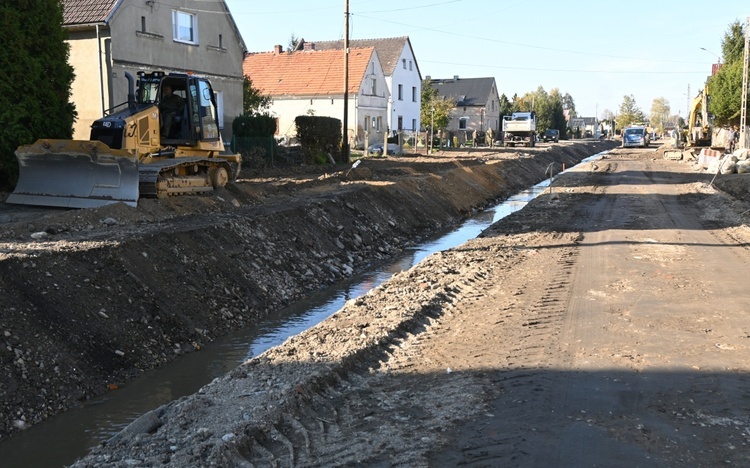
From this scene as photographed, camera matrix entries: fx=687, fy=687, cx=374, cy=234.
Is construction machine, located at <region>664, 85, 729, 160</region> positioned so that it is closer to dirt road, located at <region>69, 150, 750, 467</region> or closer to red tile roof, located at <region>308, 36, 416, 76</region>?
red tile roof, located at <region>308, 36, 416, 76</region>

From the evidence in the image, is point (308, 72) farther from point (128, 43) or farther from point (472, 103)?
point (472, 103)

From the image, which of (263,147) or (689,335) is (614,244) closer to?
(689,335)

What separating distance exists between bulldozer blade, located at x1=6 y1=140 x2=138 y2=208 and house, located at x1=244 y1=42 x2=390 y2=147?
2930 centimetres

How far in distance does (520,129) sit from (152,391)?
56463 millimetres

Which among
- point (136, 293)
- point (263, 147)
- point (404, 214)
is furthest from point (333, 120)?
point (136, 293)

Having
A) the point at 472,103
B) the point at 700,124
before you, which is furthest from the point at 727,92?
the point at 472,103

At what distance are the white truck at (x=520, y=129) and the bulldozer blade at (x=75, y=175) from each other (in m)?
51.2

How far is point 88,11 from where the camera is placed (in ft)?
69.1

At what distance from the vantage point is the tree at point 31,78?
14828 mm

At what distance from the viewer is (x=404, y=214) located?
20.7m

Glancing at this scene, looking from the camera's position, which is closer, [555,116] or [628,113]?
[555,116]

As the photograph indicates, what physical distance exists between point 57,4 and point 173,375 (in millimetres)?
11468

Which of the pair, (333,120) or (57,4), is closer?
(57,4)

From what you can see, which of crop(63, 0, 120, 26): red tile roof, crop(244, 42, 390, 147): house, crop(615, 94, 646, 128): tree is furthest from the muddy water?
crop(615, 94, 646, 128): tree
